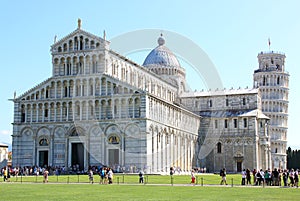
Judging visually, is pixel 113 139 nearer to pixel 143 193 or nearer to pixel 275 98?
pixel 143 193

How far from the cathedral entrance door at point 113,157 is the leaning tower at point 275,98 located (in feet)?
165

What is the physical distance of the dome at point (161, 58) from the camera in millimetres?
90312

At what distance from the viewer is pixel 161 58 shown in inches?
3585

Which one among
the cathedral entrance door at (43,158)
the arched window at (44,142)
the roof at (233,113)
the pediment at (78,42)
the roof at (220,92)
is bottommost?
the cathedral entrance door at (43,158)

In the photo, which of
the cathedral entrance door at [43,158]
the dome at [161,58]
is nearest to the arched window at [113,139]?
the cathedral entrance door at [43,158]

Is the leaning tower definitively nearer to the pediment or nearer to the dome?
the dome

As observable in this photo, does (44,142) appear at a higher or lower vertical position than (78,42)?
lower

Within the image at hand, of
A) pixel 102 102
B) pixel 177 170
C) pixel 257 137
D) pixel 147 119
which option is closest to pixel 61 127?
pixel 102 102

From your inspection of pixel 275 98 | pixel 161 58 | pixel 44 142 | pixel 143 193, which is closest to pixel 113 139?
pixel 44 142

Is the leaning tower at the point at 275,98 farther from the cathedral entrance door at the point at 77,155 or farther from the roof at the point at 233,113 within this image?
the cathedral entrance door at the point at 77,155

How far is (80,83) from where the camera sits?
62750 millimetres

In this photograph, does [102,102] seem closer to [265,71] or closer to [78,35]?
[78,35]

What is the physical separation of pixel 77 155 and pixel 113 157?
5629mm

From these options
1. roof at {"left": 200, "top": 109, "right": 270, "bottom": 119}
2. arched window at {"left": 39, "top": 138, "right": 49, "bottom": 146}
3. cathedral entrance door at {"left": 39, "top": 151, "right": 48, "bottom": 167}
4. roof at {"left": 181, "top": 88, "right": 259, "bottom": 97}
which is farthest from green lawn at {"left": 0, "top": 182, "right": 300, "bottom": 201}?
roof at {"left": 181, "top": 88, "right": 259, "bottom": 97}
